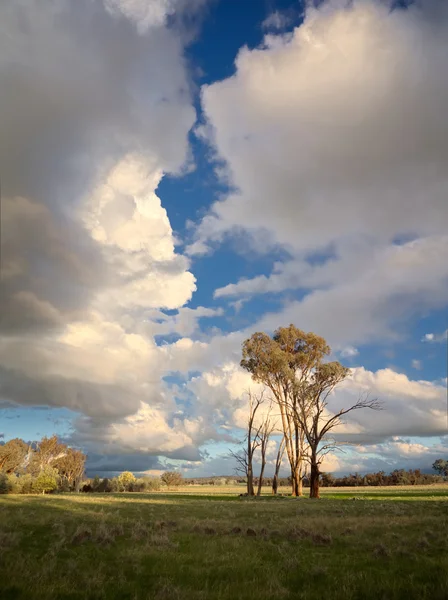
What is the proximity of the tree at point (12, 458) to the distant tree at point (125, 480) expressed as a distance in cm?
2042

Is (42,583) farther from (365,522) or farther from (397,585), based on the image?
(365,522)

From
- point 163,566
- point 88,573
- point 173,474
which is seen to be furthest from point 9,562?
point 173,474

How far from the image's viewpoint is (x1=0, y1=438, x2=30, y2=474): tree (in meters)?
83.4

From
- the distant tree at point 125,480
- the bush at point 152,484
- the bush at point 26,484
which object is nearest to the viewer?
the bush at point 26,484

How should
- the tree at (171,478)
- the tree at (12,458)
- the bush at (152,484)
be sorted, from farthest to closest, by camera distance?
the tree at (171,478)
the bush at (152,484)
the tree at (12,458)

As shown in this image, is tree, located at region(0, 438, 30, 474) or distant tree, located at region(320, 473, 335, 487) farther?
distant tree, located at region(320, 473, 335, 487)

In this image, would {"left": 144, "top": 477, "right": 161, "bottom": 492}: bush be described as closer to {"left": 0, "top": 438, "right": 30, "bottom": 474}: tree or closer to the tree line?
the tree line

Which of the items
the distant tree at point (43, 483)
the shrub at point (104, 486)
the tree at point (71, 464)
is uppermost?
the tree at point (71, 464)

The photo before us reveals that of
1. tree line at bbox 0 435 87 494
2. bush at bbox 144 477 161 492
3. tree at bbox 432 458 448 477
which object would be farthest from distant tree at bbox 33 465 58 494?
tree at bbox 432 458 448 477

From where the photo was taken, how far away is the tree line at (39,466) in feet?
194

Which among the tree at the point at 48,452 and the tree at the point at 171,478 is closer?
the tree at the point at 48,452

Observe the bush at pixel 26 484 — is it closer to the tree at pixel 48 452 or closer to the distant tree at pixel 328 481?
the tree at pixel 48 452

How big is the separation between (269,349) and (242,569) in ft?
128

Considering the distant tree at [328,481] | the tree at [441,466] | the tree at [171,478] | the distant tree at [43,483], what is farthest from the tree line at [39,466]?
the tree at [441,466]
